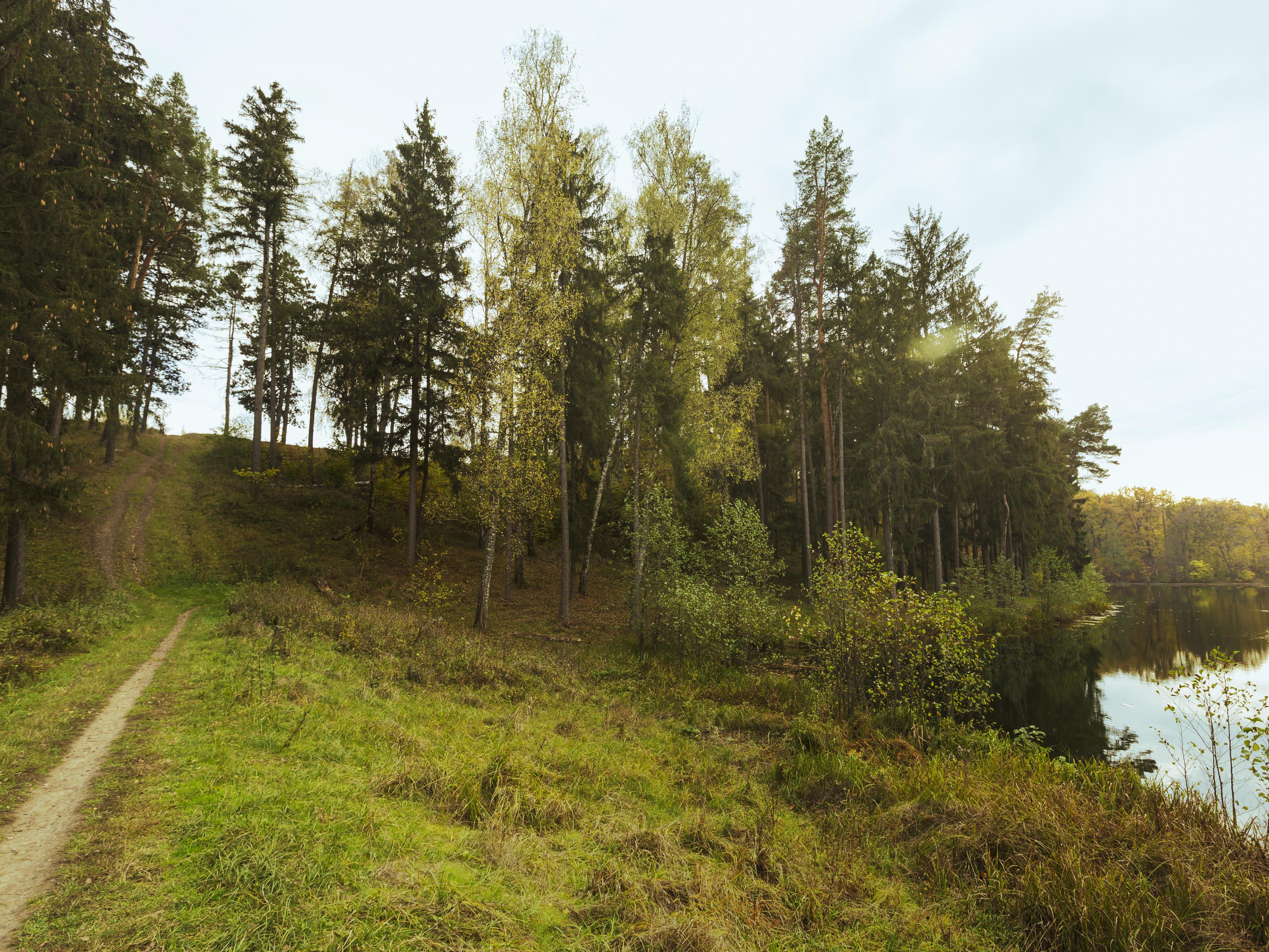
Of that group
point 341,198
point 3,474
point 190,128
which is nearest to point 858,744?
point 3,474

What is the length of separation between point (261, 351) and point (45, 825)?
24.6 meters

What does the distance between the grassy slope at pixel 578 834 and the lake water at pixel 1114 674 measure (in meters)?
2.53

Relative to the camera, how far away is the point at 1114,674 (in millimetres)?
18766

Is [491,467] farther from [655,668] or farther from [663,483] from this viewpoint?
[663,483]

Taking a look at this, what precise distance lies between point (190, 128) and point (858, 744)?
35021 millimetres

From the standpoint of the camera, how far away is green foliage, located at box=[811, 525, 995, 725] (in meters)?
9.63

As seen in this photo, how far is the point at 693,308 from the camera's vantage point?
20625 millimetres

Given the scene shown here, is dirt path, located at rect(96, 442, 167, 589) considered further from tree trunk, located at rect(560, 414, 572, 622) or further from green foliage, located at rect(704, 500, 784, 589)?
green foliage, located at rect(704, 500, 784, 589)

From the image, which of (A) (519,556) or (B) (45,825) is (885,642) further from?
(A) (519,556)

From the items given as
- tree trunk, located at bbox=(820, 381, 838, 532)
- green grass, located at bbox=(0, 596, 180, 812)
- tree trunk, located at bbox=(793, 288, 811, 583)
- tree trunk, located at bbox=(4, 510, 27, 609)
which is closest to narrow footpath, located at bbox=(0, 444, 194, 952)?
green grass, located at bbox=(0, 596, 180, 812)

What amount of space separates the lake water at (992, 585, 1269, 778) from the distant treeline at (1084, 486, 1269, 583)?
49938 mm

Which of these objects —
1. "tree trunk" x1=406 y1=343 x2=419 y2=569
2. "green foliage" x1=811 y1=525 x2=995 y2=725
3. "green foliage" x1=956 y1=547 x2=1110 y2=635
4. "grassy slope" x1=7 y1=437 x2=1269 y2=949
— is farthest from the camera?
"green foliage" x1=956 y1=547 x2=1110 y2=635

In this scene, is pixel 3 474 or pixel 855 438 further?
pixel 855 438

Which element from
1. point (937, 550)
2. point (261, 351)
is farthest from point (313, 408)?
point (937, 550)
